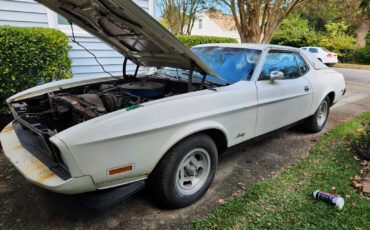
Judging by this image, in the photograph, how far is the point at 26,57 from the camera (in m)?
3.92

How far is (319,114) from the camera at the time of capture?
4.39m

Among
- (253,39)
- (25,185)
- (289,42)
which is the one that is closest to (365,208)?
(25,185)

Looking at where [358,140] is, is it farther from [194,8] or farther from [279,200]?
[194,8]

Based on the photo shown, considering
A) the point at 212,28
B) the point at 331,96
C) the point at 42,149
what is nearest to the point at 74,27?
the point at 42,149

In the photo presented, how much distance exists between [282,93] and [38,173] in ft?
9.12

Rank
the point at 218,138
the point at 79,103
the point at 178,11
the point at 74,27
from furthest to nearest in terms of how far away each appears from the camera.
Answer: the point at 178,11 < the point at 74,27 < the point at 218,138 < the point at 79,103

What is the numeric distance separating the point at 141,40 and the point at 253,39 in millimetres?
7869

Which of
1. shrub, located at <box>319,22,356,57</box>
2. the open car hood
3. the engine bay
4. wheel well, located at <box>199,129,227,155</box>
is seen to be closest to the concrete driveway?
wheel well, located at <box>199,129,227,155</box>

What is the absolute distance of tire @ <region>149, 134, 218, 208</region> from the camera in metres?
2.08

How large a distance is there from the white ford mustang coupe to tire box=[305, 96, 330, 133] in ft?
1.96

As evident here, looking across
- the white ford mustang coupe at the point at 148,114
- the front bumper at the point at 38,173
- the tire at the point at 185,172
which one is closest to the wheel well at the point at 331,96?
the white ford mustang coupe at the point at 148,114

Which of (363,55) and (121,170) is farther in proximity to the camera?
(363,55)

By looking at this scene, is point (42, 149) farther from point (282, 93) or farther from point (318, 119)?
point (318, 119)

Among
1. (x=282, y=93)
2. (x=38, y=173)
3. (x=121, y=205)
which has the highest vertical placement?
(x=282, y=93)
